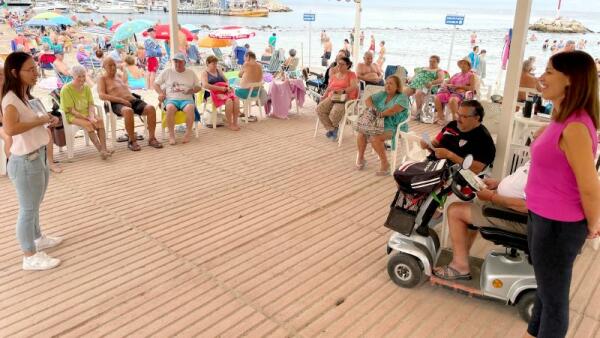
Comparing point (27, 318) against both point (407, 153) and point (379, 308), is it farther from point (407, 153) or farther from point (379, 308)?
point (407, 153)

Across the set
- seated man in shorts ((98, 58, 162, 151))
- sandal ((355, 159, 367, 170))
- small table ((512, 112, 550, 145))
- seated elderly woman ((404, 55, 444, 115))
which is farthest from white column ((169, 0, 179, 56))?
small table ((512, 112, 550, 145))

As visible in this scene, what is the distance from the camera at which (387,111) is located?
176 inches

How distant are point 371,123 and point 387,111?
0.69 ft

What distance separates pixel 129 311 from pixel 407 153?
262 cm

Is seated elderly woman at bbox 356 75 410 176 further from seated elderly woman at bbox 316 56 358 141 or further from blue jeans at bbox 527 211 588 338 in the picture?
blue jeans at bbox 527 211 588 338

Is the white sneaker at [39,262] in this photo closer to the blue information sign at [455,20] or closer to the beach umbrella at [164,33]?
the blue information sign at [455,20]

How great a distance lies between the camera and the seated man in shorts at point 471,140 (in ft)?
9.34

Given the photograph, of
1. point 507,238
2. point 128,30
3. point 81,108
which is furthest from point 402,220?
point 128,30

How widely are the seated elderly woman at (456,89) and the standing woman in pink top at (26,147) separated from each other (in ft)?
17.5

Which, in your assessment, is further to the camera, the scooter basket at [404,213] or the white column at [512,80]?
the white column at [512,80]

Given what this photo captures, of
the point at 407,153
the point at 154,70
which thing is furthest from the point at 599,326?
the point at 154,70

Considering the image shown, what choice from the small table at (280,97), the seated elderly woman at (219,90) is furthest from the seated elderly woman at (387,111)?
the small table at (280,97)

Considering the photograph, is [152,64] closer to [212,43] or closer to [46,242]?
[212,43]

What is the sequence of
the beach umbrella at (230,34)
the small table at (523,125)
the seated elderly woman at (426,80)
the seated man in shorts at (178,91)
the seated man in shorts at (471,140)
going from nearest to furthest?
the seated man in shorts at (471,140) → the small table at (523,125) → the seated man in shorts at (178,91) → the seated elderly woman at (426,80) → the beach umbrella at (230,34)
